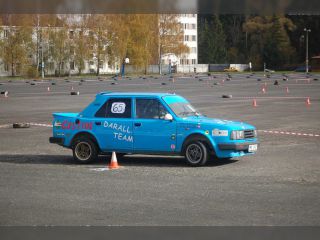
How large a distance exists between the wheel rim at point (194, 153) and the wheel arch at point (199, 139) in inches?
4.9

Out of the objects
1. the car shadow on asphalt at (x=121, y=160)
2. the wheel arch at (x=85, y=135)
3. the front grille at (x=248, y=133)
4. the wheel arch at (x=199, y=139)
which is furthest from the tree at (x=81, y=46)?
the wheel arch at (x=199, y=139)

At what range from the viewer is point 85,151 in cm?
1414

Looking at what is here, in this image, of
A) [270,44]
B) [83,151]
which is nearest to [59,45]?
[270,44]

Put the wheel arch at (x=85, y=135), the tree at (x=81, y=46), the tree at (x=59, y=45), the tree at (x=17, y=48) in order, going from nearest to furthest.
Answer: the wheel arch at (x=85, y=135)
the tree at (x=17, y=48)
the tree at (x=59, y=45)
the tree at (x=81, y=46)

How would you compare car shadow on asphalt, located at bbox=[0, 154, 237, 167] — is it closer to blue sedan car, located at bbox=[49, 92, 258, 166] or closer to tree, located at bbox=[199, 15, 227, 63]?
blue sedan car, located at bbox=[49, 92, 258, 166]

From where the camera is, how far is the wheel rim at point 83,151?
46.3 ft

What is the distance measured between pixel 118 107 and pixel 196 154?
2325mm

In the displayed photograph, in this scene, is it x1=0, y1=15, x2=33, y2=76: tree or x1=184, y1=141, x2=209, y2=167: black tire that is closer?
x1=184, y1=141, x2=209, y2=167: black tire

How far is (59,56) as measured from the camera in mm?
100562

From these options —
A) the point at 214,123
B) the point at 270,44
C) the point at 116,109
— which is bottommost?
the point at 214,123

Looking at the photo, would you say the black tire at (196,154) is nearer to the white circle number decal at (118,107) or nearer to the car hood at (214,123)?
the car hood at (214,123)

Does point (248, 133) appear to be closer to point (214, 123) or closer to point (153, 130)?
point (214, 123)

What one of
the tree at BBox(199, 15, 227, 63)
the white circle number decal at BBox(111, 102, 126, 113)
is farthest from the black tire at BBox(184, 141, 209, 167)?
the tree at BBox(199, 15, 227, 63)

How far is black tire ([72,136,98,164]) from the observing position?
14094mm
